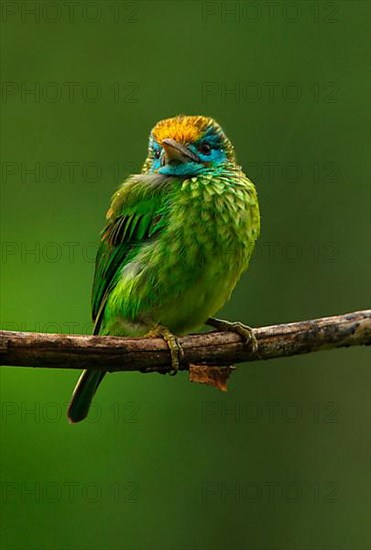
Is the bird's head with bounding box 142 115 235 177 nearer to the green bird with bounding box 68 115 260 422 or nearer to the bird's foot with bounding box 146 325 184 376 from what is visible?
the green bird with bounding box 68 115 260 422

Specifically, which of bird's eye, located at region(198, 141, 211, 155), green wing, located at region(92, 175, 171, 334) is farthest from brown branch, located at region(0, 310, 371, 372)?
bird's eye, located at region(198, 141, 211, 155)

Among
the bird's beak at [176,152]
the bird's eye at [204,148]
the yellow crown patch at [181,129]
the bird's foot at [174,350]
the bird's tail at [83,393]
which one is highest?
the yellow crown patch at [181,129]

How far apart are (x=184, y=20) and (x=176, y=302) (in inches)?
151

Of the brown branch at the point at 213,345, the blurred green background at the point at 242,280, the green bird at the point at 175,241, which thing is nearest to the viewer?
the brown branch at the point at 213,345

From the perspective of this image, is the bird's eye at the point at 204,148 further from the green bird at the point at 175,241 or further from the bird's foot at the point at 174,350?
the bird's foot at the point at 174,350

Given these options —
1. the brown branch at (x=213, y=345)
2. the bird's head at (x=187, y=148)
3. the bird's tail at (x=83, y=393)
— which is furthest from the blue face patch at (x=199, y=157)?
the bird's tail at (x=83, y=393)

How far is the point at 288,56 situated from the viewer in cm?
751

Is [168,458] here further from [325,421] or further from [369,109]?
[369,109]

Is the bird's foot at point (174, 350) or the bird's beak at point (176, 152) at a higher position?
the bird's beak at point (176, 152)

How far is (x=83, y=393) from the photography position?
469cm

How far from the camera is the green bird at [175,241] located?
4289 mm

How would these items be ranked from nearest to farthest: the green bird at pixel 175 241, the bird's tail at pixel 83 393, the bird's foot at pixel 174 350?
the bird's foot at pixel 174 350
the green bird at pixel 175 241
the bird's tail at pixel 83 393

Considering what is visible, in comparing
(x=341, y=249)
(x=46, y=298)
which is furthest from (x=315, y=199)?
(x=46, y=298)

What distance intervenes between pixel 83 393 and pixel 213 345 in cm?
83
